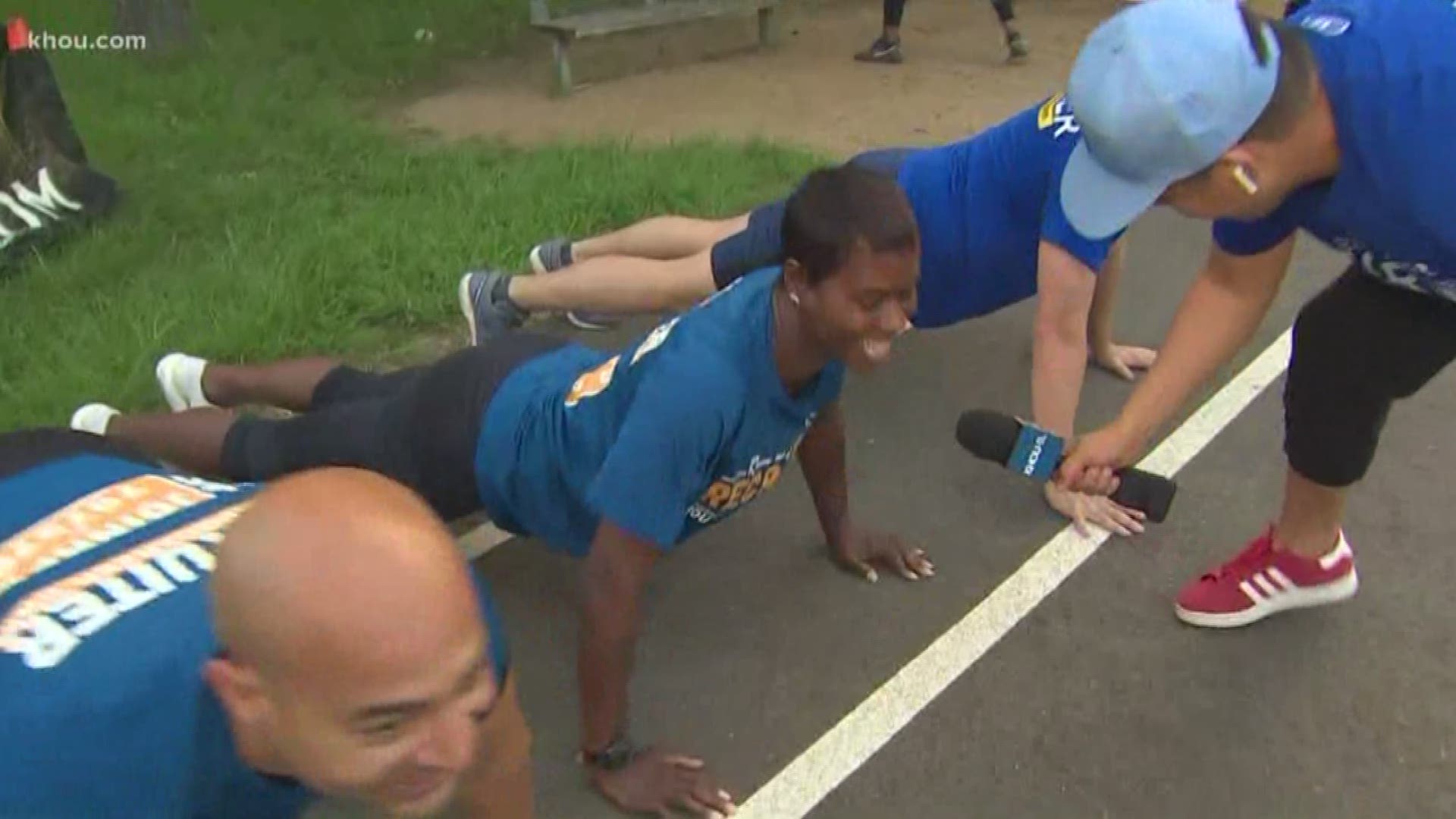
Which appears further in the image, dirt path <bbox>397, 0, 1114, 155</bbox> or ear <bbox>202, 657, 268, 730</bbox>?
dirt path <bbox>397, 0, 1114, 155</bbox>

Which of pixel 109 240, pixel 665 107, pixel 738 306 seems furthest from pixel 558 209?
pixel 738 306

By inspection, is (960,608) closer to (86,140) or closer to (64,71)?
(86,140)

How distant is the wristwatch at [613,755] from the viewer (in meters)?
2.93

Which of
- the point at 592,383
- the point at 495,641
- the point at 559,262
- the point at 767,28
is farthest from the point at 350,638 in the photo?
the point at 767,28

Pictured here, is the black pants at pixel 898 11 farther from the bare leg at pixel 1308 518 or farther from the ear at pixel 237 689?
the ear at pixel 237 689

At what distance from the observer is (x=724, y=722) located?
323 centimetres

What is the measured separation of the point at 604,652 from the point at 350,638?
140 centimetres

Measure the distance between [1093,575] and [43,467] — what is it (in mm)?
2640

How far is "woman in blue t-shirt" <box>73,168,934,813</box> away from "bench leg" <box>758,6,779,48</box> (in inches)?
263

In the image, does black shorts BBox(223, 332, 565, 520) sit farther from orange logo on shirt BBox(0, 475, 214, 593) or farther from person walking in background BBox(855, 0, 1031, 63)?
person walking in background BBox(855, 0, 1031, 63)

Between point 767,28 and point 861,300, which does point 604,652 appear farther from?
point 767,28

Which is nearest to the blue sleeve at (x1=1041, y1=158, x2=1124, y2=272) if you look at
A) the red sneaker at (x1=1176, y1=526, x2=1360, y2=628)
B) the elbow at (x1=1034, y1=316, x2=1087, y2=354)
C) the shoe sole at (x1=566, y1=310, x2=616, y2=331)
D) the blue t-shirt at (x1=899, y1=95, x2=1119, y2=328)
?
the blue t-shirt at (x1=899, y1=95, x2=1119, y2=328)

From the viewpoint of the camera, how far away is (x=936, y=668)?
343 centimetres

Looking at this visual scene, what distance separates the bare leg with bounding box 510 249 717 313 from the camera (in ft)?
14.4
